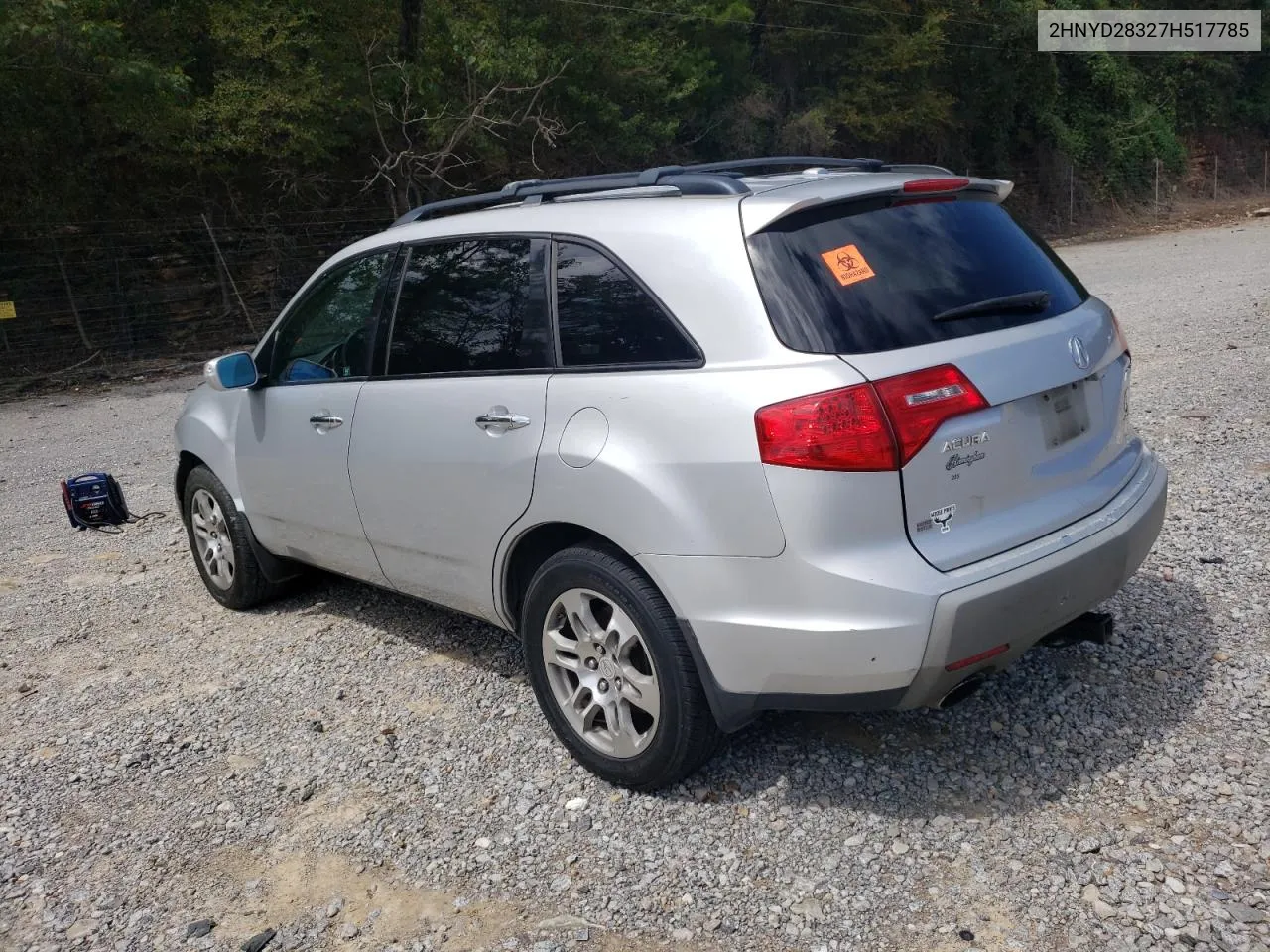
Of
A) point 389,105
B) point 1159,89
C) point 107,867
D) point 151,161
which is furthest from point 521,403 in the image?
point 1159,89

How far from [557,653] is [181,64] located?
16.9m

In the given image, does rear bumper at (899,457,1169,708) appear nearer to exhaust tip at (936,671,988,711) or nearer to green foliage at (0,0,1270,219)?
exhaust tip at (936,671,988,711)

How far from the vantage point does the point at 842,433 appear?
9.68 feet

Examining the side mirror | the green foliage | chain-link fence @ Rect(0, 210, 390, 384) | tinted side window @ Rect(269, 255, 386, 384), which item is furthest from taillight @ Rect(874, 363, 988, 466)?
chain-link fence @ Rect(0, 210, 390, 384)

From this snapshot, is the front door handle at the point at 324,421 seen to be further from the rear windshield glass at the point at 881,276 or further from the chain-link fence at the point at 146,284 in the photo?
the chain-link fence at the point at 146,284

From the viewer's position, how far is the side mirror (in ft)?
16.2

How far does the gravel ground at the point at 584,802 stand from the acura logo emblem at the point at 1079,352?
119 cm

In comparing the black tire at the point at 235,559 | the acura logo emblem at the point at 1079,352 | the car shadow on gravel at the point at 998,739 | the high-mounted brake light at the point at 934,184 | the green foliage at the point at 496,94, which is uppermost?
the green foliage at the point at 496,94

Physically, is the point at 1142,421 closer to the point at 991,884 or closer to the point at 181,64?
the point at 991,884

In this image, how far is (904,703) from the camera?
10.0 ft

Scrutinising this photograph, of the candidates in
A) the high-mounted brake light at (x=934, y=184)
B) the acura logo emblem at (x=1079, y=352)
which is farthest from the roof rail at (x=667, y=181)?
the acura logo emblem at (x=1079, y=352)

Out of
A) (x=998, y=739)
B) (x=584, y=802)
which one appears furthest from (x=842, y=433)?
(x=584, y=802)

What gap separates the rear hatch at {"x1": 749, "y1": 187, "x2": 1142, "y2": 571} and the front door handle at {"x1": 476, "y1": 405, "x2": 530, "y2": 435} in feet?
3.13

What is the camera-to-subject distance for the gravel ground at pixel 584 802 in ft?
9.65
